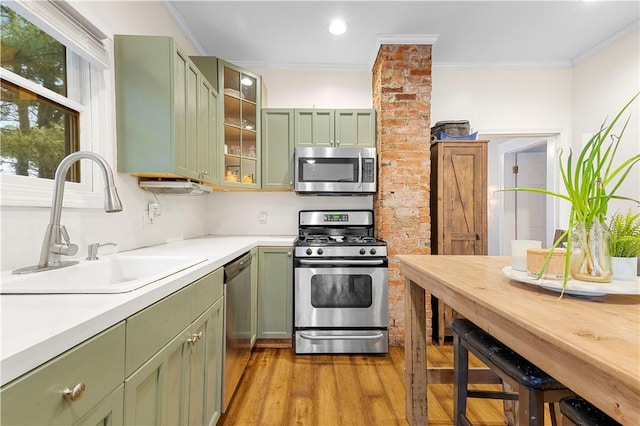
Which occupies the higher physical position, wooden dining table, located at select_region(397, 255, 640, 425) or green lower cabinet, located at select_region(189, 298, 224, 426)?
wooden dining table, located at select_region(397, 255, 640, 425)

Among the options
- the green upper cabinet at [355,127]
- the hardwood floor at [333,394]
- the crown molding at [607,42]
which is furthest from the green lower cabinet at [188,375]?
the crown molding at [607,42]

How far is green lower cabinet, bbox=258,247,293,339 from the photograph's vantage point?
8.23 ft

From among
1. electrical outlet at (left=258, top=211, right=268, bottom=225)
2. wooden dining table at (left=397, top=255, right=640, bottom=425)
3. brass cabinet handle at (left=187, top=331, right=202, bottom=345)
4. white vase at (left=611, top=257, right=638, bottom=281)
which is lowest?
brass cabinet handle at (left=187, top=331, right=202, bottom=345)

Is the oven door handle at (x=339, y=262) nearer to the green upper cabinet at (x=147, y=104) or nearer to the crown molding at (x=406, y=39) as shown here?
the green upper cabinet at (x=147, y=104)

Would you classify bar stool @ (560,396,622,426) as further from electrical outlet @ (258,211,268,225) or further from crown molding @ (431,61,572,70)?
crown molding @ (431,61,572,70)

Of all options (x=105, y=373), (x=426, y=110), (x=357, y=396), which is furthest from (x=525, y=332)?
(x=426, y=110)

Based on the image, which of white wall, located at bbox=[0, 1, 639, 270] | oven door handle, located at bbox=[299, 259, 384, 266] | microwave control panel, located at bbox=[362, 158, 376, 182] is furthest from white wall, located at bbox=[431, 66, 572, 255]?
oven door handle, located at bbox=[299, 259, 384, 266]

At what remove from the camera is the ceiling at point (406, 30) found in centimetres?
226

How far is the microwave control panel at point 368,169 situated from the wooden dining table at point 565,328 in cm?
155

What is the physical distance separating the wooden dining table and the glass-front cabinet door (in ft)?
6.62

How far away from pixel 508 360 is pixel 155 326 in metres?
1.19

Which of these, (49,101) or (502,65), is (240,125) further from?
(502,65)

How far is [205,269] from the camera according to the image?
1323 millimetres

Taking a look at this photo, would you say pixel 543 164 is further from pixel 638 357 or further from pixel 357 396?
pixel 638 357
